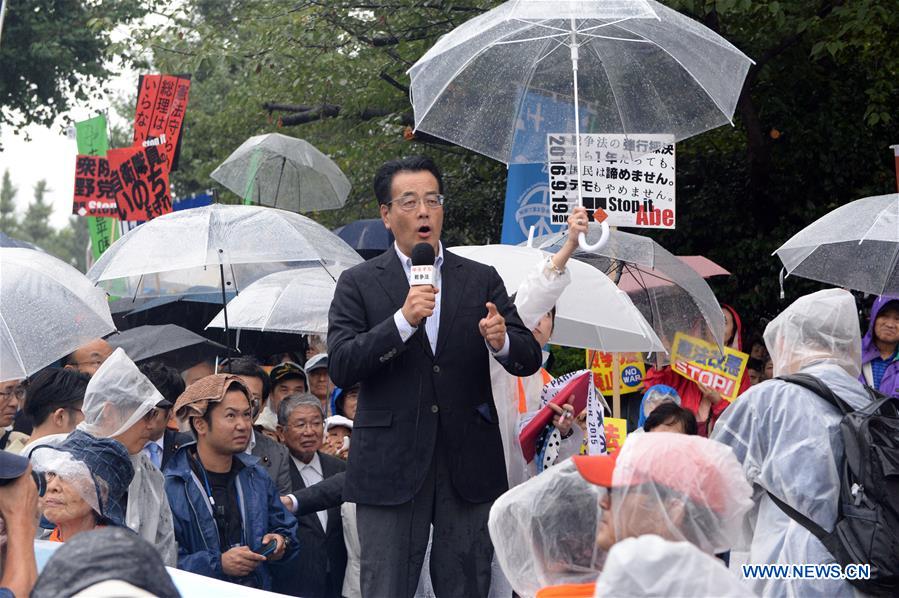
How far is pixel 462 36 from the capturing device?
558 centimetres

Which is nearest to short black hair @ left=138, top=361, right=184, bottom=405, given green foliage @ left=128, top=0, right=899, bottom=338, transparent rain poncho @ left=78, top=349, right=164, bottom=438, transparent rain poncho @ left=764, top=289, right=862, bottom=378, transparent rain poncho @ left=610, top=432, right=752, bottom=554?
transparent rain poncho @ left=78, top=349, right=164, bottom=438

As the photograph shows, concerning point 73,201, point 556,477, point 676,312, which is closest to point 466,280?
point 556,477

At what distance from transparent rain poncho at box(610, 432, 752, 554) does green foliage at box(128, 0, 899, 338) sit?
808cm

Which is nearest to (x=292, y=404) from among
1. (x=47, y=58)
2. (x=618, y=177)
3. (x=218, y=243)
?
(x=218, y=243)

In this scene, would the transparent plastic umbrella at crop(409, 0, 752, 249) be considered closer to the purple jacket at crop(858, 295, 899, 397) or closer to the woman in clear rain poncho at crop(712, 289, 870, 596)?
the woman in clear rain poncho at crop(712, 289, 870, 596)

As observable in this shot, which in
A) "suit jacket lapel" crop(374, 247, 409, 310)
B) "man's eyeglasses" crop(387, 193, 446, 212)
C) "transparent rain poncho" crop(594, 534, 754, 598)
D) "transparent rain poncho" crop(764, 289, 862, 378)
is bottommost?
"transparent rain poncho" crop(594, 534, 754, 598)

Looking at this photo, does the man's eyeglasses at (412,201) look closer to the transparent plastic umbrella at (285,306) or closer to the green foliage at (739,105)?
the transparent plastic umbrella at (285,306)

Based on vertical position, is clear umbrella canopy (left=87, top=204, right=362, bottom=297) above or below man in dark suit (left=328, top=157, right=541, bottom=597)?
above

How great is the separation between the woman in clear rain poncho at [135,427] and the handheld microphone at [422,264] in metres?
1.60

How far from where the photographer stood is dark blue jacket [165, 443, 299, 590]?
17.2 feet

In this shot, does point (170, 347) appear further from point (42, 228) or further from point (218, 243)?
point (42, 228)

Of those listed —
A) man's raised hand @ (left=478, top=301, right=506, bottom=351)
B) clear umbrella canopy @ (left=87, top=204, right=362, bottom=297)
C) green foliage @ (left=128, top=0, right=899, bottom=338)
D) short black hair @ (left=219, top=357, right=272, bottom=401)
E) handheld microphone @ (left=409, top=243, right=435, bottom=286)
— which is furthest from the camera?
green foliage @ (left=128, top=0, right=899, bottom=338)

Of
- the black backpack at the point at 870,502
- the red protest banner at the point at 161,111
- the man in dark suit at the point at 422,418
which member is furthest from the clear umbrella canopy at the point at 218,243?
the red protest banner at the point at 161,111

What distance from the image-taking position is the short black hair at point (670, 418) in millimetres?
6605
